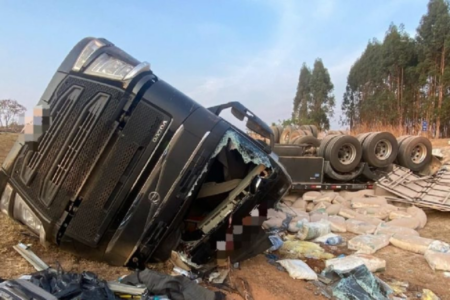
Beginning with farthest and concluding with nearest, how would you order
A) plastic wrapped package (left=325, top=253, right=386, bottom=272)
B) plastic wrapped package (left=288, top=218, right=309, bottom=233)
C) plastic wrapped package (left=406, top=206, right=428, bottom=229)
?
plastic wrapped package (left=406, top=206, right=428, bottom=229) → plastic wrapped package (left=288, top=218, right=309, bottom=233) → plastic wrapped package (left=325, top=253, right=386, bottom=272)

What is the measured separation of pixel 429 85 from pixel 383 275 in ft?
71.6

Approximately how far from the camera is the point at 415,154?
7777 mm

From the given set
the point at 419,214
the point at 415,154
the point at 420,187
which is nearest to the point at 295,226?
the point at 419,214

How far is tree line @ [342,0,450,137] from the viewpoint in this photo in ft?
63.3

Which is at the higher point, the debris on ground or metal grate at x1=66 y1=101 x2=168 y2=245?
metal grate at x1=66 y1=101 x2=168 y2=245

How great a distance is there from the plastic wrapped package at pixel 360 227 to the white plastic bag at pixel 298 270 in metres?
2.02

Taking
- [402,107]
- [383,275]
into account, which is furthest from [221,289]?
[402,107]

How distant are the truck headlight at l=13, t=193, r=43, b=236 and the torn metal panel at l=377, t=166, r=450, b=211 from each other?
6163mm

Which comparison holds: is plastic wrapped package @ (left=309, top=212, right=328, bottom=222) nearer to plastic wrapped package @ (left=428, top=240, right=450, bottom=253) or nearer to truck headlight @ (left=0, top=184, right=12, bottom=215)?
plastic wrapped package @ (left=428, top=240, right=450, bottom=253)

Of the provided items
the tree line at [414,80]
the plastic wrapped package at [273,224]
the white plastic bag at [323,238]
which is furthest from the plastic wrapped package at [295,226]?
the tree line at [414,80]

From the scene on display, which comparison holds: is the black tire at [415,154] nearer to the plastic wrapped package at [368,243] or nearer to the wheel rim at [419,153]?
the wheel rim at [419,153]

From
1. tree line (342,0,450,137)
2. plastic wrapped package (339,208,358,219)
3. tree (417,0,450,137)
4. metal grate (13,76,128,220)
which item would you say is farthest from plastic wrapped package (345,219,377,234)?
tree (417,0,450,137)

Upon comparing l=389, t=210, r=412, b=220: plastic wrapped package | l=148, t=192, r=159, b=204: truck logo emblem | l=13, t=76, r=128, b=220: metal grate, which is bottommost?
l=389, t=210, r=412, b=220: plastic wrapped package

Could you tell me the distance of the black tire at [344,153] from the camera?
23.3 ft
